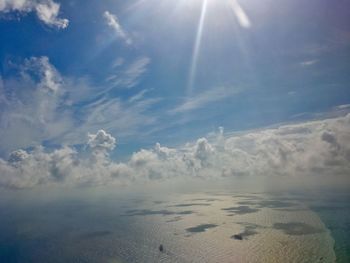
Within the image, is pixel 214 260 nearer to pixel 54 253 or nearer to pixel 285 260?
pixel 285 260

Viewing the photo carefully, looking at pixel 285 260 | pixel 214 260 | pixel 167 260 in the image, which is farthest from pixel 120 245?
pixel 285 260

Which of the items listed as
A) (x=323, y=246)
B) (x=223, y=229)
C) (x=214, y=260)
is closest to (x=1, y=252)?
(x=214, y=260)

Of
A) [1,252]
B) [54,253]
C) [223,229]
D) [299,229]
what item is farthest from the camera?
[223,229]

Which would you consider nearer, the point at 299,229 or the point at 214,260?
the point at 214,260

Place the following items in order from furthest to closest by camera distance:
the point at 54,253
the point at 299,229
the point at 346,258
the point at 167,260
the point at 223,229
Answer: the point at 223,229 → the point at 299,229 → the point at 54,253 → the point at 167,260 → the point at 346,258

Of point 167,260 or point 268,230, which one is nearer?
point 167,260

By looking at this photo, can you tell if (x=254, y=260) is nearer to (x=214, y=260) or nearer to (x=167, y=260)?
(x=214, y=260)

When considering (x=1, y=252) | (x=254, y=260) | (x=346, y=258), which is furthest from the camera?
(x=1, y=252)

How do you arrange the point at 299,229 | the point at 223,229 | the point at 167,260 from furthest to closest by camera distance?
the point at 223,229
the point at 299,229
the point at 167,260
